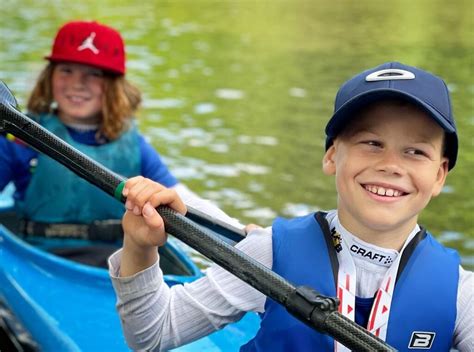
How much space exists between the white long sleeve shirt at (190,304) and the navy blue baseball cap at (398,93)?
0.38 meters

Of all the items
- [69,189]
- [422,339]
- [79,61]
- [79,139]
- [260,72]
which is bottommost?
[260,72]

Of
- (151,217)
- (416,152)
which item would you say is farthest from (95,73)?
(416,152)

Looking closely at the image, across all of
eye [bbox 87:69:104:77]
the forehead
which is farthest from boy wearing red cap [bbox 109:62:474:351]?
eye [bbox 87:69:104:77]

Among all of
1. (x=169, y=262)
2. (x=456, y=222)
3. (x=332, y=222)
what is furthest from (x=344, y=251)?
(x=456, y=222)

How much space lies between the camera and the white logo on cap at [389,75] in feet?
6.49

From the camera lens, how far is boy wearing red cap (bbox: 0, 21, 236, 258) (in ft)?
14.5

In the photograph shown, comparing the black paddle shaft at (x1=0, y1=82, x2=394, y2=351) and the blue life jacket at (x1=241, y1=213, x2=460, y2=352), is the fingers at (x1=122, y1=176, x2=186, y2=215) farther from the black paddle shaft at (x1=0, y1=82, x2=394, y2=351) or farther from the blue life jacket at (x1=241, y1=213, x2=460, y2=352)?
the blue life jacket at (x1=241, y1=213, x2=460, y2=352)

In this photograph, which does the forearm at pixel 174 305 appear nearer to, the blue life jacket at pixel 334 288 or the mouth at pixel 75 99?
the blue life jacket at pixel 334 288

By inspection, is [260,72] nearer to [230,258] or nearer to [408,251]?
[408,251]

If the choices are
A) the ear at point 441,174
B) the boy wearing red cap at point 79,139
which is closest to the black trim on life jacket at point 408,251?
the ear at point 441,174

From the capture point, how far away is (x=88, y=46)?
436cm

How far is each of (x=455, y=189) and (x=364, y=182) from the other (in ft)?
18.9

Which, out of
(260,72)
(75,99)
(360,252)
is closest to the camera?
(360,252)

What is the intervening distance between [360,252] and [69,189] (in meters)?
2.67
